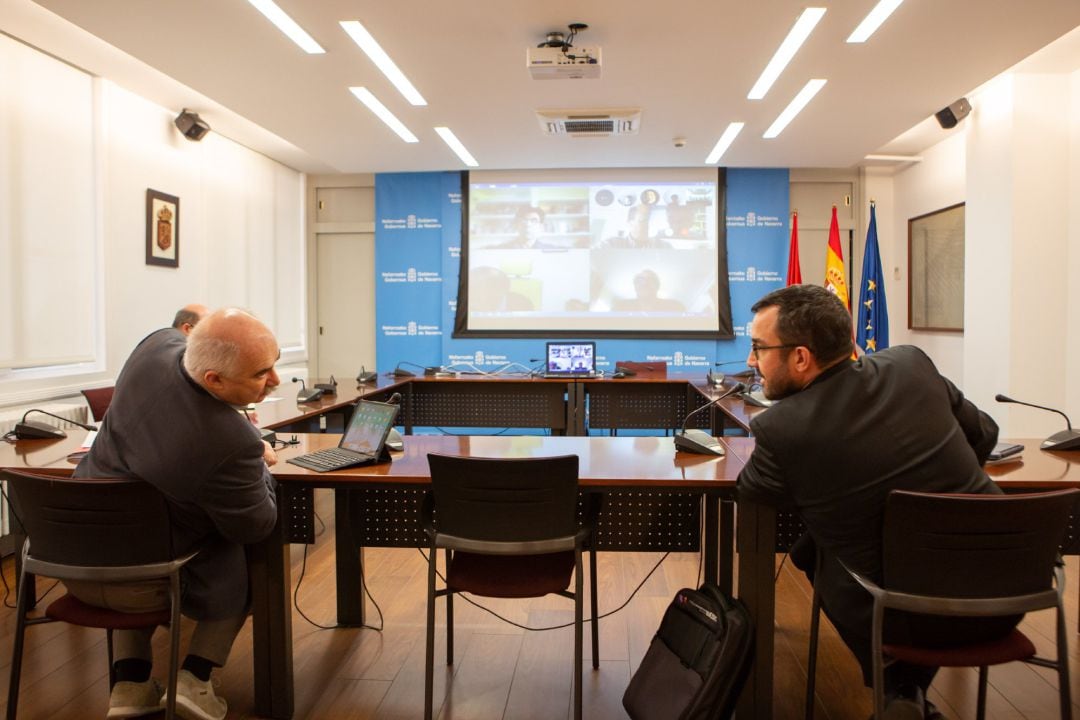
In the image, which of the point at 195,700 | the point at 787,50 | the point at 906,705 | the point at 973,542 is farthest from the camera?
the point at 787,50

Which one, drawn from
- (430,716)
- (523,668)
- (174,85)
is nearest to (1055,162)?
(523,668)

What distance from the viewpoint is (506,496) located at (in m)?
1.69

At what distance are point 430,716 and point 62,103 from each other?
13.9 feet

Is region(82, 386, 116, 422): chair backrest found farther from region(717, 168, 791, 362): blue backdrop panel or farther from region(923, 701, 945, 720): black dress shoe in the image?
region(717, 168, 791, 362): blue backdrop panel

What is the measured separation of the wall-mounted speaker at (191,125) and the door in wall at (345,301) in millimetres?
2131

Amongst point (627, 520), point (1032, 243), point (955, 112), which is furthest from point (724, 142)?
point (627, 520)

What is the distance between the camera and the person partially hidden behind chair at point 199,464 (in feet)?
5.19

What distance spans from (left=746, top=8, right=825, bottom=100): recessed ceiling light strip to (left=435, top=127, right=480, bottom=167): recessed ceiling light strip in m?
2.31

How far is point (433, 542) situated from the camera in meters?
1.81

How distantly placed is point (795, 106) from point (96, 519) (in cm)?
467

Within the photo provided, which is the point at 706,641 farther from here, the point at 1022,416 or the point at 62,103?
the point at 62,103

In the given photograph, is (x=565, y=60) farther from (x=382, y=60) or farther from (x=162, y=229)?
A: (x=162, y=229)

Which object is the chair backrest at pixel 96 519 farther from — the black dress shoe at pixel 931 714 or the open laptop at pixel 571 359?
the open laptop at pixel 571 359

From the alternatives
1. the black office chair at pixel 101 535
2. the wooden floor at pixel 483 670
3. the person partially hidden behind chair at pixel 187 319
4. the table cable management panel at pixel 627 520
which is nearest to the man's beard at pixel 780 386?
the table cable management panel at pixel 627 520
